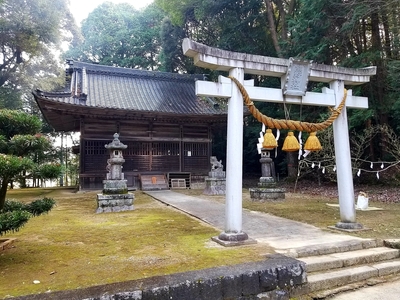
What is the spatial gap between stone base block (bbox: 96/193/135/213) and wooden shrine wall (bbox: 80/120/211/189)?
21.4 ft

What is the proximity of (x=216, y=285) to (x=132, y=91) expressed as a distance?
15.0m


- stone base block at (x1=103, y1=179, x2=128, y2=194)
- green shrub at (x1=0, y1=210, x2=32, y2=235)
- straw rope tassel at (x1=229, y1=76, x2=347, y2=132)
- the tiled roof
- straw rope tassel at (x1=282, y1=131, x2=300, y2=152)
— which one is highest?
the tiled roof

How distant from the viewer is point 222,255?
371 centimetres

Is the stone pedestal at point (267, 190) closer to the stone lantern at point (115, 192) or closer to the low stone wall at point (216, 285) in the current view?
the stone lantern at point (115, 192)

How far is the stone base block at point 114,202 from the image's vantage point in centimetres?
755

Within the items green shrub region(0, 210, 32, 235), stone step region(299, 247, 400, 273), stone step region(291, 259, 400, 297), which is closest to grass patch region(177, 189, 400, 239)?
stone step region(299, 247, 400, 273)

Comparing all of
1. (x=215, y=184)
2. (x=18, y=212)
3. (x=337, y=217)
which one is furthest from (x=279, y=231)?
(x=215, y=184)

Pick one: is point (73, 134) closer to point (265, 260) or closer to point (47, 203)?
point (47, 203)

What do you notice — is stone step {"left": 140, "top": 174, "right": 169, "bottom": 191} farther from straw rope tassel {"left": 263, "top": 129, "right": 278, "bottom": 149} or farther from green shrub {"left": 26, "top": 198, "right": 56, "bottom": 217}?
green shrub {"left": 26, "top": 198, "right": 56, "bottom": 217}

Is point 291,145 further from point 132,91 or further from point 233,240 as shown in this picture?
point 132,91

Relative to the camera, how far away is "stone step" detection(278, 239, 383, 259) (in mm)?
3833

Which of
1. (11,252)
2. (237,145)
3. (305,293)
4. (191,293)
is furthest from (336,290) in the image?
(11,252)

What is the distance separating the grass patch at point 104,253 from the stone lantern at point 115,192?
137 centimetres

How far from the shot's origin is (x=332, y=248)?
4.04 metres
